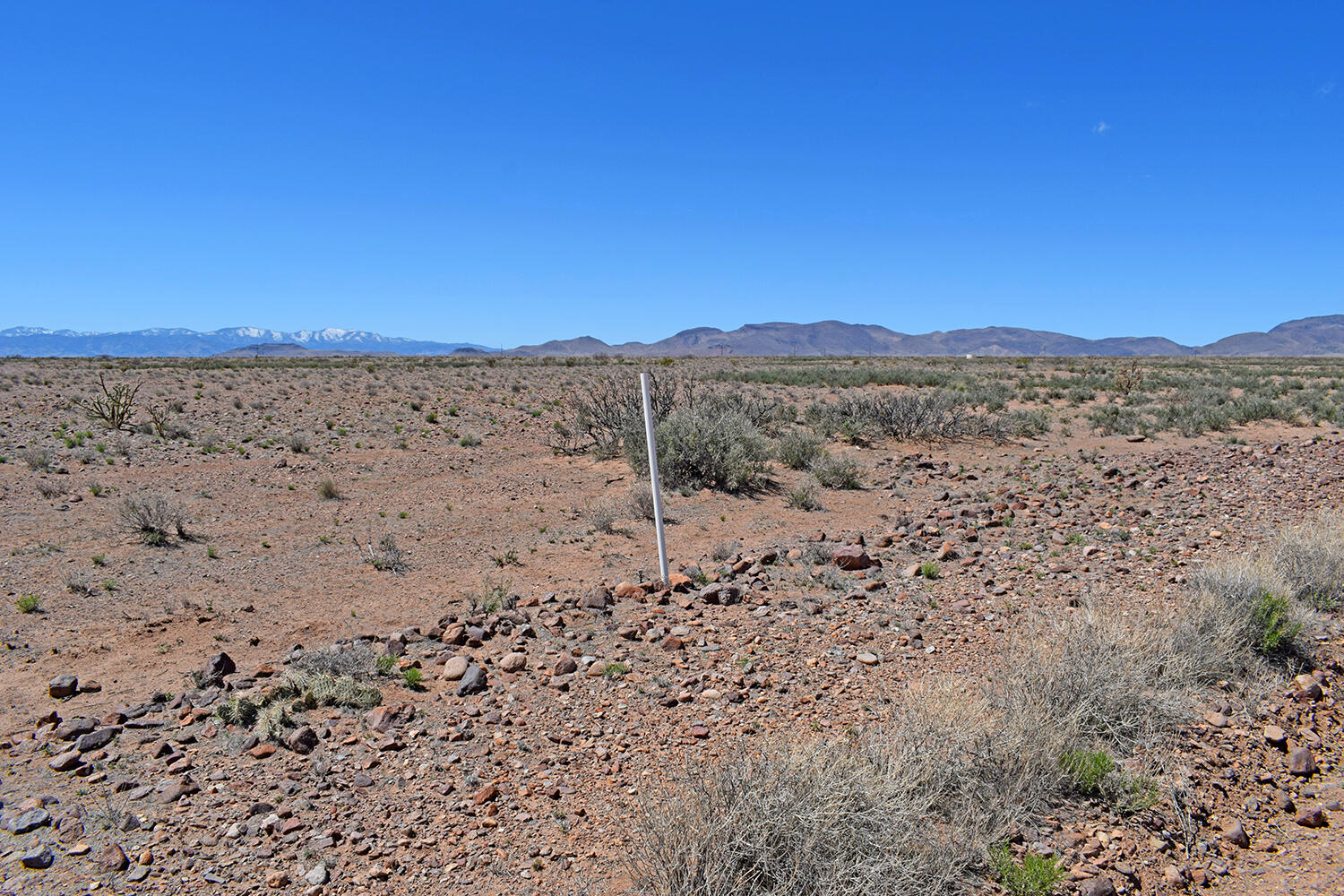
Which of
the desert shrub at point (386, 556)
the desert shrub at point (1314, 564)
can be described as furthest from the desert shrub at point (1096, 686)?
the desert shrub at point (386, 556)

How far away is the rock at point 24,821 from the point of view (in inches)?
138

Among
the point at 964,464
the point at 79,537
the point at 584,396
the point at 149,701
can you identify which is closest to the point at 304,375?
the point at 584,396

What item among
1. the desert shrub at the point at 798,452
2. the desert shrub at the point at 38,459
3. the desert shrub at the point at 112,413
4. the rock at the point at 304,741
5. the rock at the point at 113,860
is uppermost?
the desert shrub at the point at 112,413

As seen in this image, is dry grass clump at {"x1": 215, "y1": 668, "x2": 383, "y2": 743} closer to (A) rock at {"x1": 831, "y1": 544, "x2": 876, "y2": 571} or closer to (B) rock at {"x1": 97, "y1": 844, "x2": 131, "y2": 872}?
(B) rock at {"x1": 97, "y1": 844, "x2": 131, "y2": 872}

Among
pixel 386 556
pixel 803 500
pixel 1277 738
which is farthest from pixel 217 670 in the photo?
pixel 803 500

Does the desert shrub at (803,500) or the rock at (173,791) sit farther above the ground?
the desert shrub at (803,500)

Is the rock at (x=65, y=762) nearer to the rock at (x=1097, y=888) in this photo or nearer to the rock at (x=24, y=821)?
the rock at (x=24, y=821)

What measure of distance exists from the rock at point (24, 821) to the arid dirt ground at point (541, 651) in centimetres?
1

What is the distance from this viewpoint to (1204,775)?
4.08 metres

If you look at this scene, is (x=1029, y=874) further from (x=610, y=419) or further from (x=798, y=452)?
(x=610, y=419)

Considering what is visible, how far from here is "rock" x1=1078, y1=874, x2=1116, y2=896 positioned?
3221 mm

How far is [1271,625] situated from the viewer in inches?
205

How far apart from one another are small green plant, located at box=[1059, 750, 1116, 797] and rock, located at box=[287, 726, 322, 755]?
13.6ft

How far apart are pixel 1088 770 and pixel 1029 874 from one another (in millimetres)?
931
